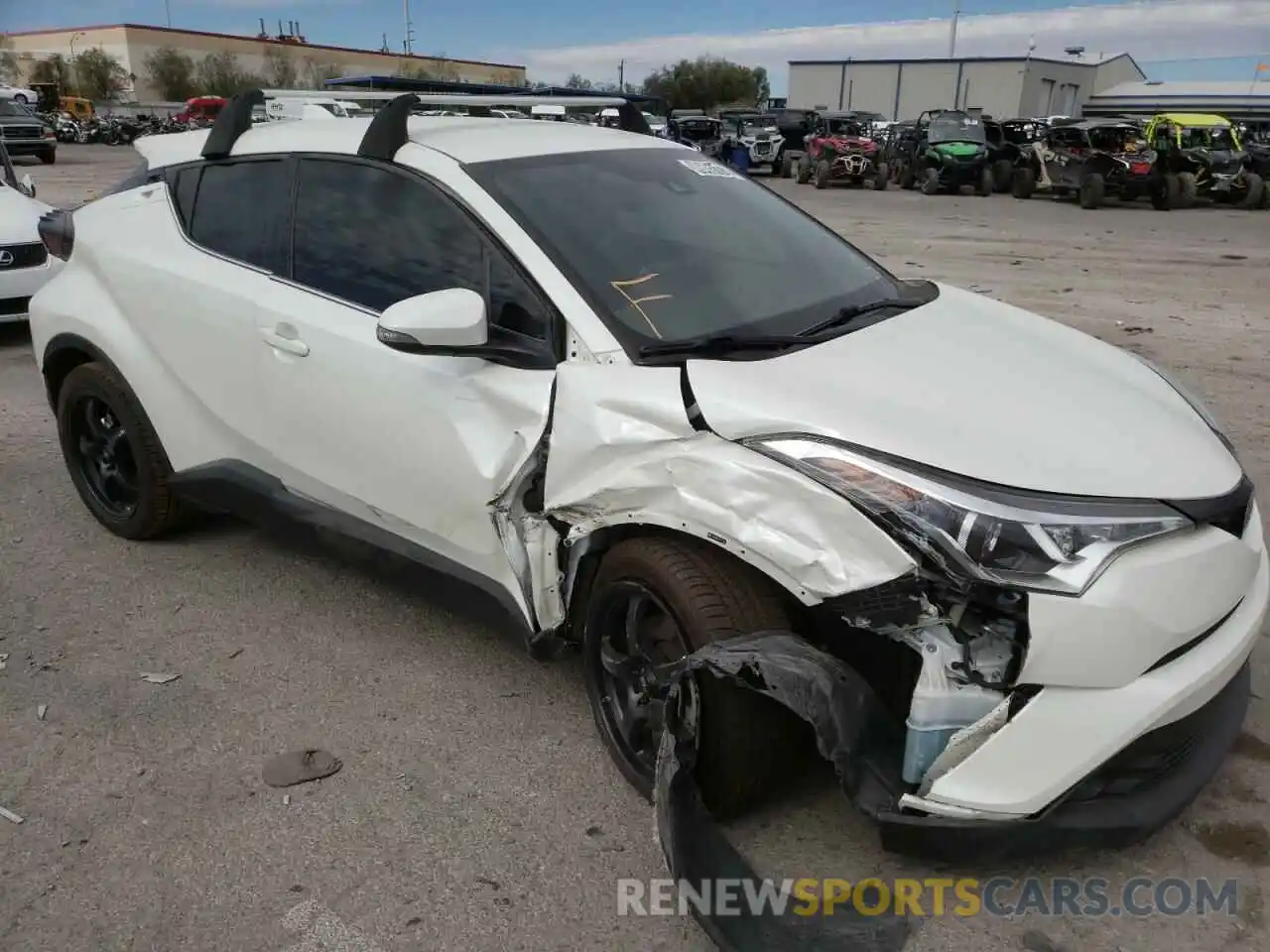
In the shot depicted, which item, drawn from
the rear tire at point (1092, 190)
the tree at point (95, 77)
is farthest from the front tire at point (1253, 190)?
the tree at point (95, 77)

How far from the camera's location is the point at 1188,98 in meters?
62.5

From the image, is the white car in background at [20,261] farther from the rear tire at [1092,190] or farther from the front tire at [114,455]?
the rear tire at [1092,190]

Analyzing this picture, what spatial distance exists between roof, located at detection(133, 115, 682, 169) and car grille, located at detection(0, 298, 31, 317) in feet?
16.4

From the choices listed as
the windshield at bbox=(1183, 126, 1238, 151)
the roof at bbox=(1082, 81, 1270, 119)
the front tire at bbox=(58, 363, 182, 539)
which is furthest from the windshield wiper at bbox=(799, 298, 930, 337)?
the roof at bbox=(1082, 81, 1270, 119)

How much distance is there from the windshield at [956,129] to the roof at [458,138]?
21078 mm

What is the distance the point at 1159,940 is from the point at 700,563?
1.31 metres

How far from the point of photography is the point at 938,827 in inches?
87.2

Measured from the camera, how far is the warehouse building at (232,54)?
79.7m

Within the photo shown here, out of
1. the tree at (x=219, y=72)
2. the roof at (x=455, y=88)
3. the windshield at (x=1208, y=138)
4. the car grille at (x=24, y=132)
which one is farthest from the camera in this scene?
the tree at (x=219, y=72)

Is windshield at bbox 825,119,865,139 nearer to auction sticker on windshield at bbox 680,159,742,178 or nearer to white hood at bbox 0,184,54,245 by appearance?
white hood at bbox 0,184,54,245

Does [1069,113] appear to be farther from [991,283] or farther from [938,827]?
[938,827]

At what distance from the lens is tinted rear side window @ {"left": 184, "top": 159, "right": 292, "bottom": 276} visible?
3.59m

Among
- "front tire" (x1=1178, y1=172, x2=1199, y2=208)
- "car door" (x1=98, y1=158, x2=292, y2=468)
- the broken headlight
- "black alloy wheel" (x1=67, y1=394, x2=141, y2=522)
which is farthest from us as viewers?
"front tire" (x1=1178, y1=172, x2=1199, y2=208)

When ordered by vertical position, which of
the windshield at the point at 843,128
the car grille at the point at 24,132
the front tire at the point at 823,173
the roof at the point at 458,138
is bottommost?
the front tire at the point at 823,173
